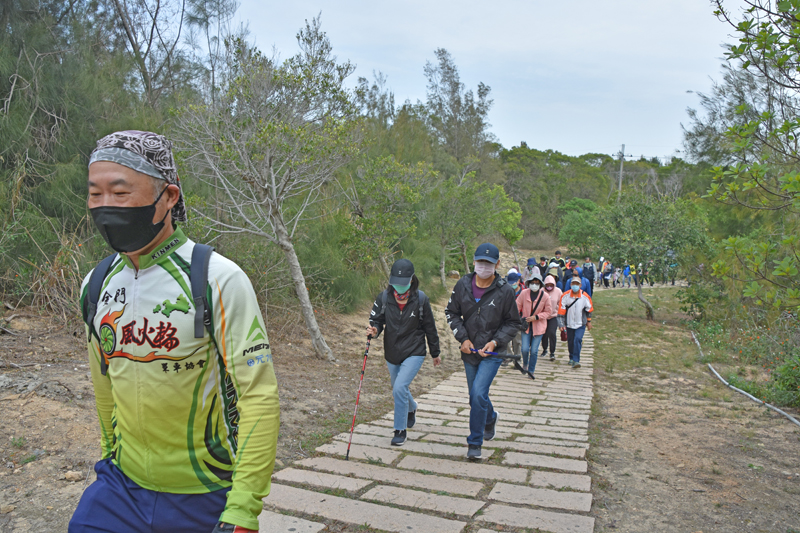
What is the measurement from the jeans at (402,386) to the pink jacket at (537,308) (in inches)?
192

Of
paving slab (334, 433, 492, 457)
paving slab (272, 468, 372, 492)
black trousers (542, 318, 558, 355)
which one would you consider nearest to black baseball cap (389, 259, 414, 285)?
paving slab (334, 433, 492, 457)

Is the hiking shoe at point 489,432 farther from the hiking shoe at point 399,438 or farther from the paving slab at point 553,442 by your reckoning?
the hiking shoe at point 399,438

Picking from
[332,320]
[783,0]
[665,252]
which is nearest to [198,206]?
[332,320]

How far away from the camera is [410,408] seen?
6.62m

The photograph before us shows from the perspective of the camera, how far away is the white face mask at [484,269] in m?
6.00

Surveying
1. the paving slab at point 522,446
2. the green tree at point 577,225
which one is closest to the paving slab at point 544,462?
the paving slab at point 522,446

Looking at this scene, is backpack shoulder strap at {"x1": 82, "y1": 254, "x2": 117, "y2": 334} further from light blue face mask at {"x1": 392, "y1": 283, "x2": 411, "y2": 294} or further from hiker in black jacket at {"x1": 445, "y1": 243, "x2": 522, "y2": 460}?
light blue face mask at {"x1": 392, "y1": 283, "x2": 411, "y2": 294}

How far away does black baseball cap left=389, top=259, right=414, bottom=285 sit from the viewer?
20.6 ft

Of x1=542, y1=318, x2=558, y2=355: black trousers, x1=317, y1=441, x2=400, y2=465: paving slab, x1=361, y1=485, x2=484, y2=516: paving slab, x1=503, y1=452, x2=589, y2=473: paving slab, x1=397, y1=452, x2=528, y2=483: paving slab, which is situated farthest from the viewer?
x1=542, y1=318, x2=558, y2=355: black trousers

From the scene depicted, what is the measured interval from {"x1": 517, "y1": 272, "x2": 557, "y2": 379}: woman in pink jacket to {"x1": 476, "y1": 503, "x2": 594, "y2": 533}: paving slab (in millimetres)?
6272

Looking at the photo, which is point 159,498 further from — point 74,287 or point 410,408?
point 74,287

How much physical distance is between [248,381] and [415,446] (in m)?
4.45

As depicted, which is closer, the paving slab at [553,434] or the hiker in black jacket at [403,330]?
the hiker in black jacket at [403,330]

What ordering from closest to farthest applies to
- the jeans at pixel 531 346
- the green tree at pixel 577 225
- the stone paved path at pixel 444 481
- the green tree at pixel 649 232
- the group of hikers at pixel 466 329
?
the stone paved path at pixel 444 481
the group of hikers at pixel 466 329
the jeans at pixel 531 346
the green tree at pixel 649 232
the green tree at pixel 577 225
